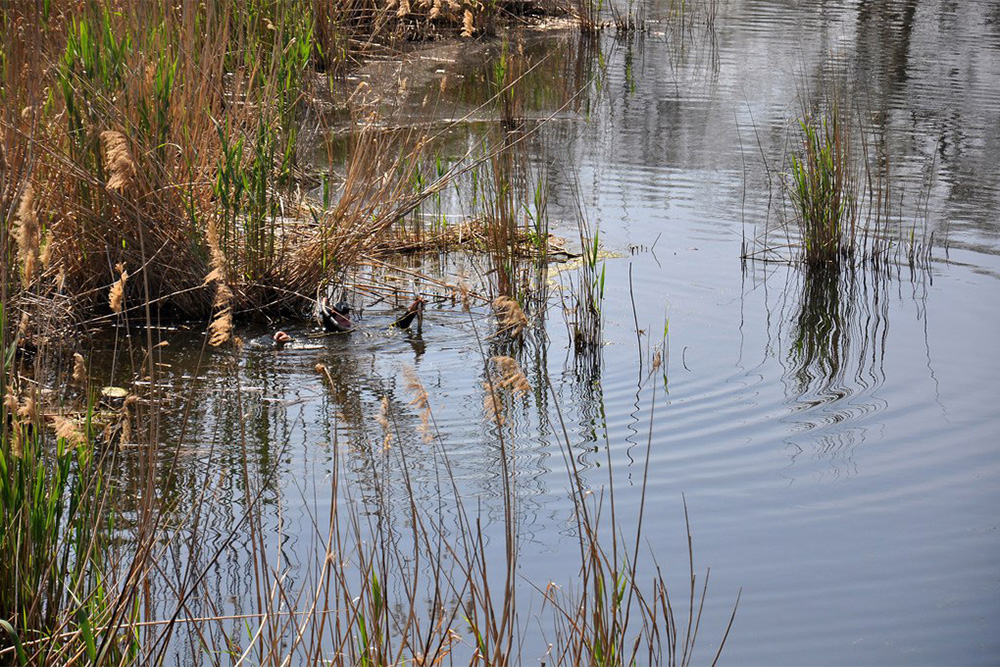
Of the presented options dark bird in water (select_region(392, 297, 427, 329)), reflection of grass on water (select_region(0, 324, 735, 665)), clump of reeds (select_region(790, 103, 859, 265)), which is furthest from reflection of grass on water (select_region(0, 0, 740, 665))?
clump of reeds (select_region(790, 103, 859, 265))

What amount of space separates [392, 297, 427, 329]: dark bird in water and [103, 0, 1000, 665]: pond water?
6 centimetres

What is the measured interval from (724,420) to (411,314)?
140 cm

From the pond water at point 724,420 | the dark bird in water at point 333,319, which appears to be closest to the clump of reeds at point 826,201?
the pond water at point 724,420

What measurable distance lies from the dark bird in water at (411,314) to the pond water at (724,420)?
0.20ft

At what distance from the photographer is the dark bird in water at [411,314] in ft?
15.7

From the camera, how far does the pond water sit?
9.75 feet

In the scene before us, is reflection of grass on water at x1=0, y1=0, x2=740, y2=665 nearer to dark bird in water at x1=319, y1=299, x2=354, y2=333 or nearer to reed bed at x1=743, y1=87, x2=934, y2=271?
dark bird in water at x1=319, y1=299, x2=354, y2=333

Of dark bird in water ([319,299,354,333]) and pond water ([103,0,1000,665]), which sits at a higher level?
dark bird in water ([319,299,354,333])

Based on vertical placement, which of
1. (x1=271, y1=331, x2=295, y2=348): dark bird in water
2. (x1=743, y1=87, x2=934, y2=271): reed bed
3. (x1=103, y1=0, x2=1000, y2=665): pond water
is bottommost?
(x1=103, y1=0, x2=1000, y2=665): pond water

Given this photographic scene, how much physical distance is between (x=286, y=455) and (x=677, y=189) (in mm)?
4250

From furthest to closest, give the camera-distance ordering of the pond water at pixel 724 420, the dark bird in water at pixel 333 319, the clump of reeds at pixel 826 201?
the clump of reeds at pixel 826 201, the dark bird in water at pixel 333 319, the pond water at pixel 724 420

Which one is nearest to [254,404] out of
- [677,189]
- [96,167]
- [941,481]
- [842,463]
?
[96,167]

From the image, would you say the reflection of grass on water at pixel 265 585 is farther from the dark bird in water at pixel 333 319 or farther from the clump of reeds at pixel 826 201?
the clump of reeds at pixel 826 201

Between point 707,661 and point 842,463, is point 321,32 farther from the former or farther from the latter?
point 707,661
